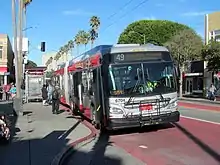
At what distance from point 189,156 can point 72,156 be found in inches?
114

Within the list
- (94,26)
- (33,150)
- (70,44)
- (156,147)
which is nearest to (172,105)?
(156,147)

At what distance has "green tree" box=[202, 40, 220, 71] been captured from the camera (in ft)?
137

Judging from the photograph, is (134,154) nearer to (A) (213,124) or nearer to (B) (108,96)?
(B) (108,96)

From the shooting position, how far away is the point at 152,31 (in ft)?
250

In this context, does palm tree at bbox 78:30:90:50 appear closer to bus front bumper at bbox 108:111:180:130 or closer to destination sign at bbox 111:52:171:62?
destination sign at bbox 111:52:171:62

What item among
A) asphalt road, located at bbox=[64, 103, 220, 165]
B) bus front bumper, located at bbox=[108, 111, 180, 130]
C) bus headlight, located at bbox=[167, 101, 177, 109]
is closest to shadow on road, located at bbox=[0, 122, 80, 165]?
asphalt road, located at bbox=[64, 103, 220, 165]

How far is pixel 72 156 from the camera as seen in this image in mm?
10344

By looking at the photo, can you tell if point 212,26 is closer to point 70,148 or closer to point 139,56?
point 139,56

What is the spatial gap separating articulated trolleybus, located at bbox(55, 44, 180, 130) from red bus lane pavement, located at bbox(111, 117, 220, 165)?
0.61 m

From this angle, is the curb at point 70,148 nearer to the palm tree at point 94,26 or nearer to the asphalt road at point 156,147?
the asphalt road at point 156,147

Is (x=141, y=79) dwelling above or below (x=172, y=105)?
above

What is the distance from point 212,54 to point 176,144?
32.5m

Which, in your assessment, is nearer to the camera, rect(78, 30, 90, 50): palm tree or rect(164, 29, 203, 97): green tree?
rect(164, 29, 203, 97): green tree

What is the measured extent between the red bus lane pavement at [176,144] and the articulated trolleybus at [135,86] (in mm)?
606
